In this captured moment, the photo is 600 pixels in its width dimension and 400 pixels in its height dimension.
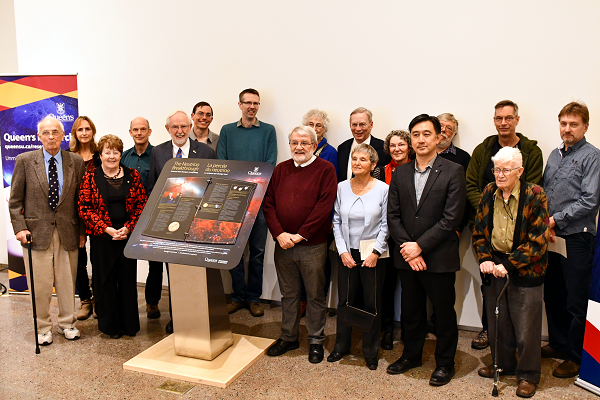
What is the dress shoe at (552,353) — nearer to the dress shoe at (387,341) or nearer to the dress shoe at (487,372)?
the dress shoe at (487,372)

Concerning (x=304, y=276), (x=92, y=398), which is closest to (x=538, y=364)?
(x=304, y=276)

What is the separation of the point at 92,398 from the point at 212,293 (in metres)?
0.99

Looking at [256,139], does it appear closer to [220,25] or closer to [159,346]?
[220,25]

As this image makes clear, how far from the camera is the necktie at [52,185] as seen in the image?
12.5 feet

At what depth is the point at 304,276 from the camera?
3529 mm

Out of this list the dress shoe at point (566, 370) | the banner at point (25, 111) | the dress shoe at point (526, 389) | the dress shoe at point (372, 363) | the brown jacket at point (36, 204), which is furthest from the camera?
the banner at point (25, 111)

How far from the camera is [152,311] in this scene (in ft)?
14.5

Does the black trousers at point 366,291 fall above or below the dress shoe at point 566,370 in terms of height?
above

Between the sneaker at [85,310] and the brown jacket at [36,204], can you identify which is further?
the sneaker at [85,310]

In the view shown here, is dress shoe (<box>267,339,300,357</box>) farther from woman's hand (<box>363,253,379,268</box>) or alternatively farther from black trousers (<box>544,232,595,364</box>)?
black trousers (<box>544,232,595,364</box>)

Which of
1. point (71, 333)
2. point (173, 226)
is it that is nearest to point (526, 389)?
point (173, 226)

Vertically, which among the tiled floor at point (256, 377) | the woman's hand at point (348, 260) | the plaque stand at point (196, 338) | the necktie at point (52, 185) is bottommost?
the tiled floor at point (256, 377)

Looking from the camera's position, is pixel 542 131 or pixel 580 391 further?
pixel 542 131

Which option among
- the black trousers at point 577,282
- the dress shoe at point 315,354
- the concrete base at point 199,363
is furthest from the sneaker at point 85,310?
the black trousers at point 577,282
